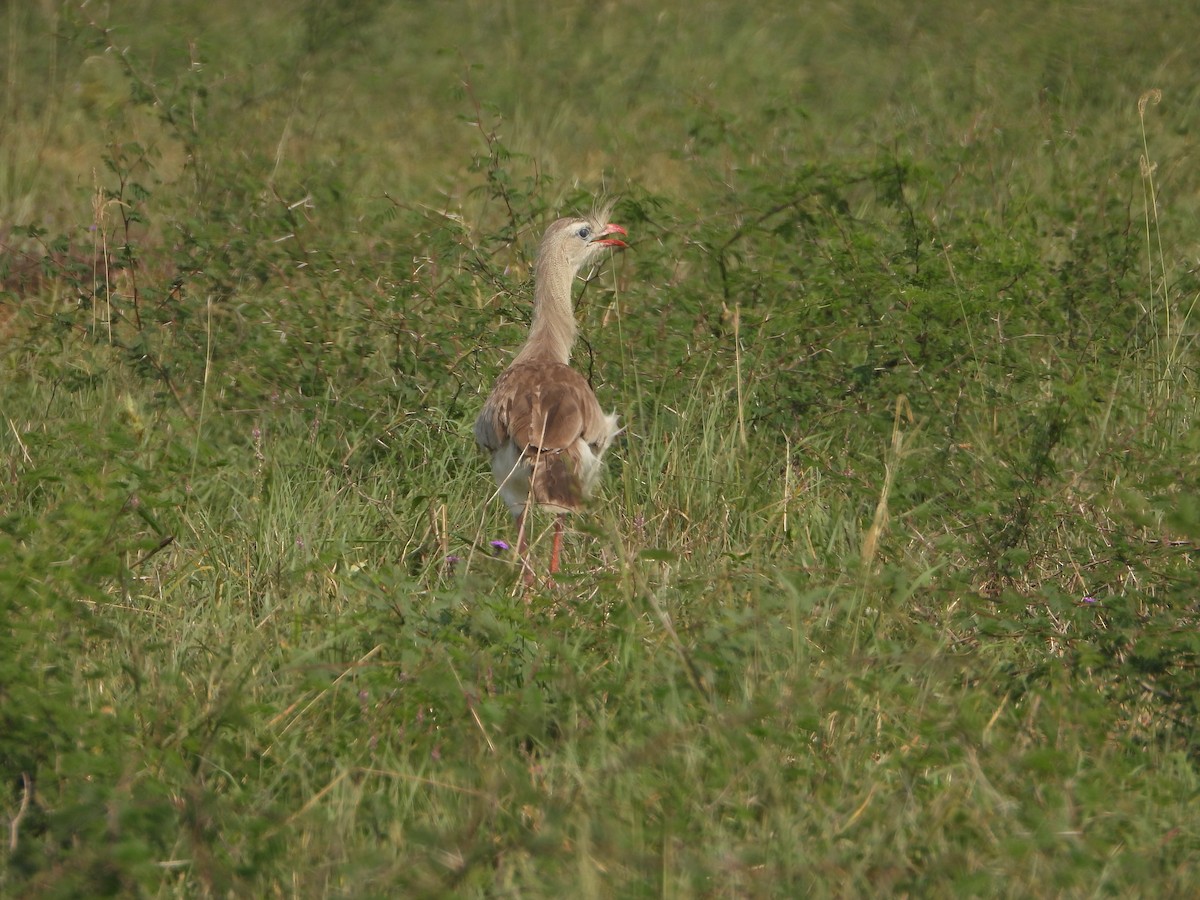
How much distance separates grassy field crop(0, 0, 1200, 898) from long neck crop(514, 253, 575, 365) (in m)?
0.18

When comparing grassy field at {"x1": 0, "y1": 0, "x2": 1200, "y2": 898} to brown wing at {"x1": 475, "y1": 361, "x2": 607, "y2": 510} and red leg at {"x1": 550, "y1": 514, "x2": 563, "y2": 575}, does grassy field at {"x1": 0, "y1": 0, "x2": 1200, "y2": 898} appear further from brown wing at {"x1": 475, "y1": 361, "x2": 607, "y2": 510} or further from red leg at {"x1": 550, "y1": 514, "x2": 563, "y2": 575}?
brown wing at {"x1": 475, "y1": 361, "x2": 607, "y2": 510}

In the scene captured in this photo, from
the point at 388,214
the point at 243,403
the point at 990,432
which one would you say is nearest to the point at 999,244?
the point at 990,432

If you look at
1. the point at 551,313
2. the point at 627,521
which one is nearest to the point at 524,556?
the point at 627,521

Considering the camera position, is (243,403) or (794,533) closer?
(794,533)

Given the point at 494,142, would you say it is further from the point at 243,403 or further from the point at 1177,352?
the point at 1177,352

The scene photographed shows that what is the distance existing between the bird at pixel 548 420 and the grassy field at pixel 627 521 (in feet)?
0.41

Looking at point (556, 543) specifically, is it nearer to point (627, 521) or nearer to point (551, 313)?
point (627, 521)

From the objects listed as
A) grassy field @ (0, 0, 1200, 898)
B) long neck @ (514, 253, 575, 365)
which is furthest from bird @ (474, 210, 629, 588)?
grassy field @ (0, 0, 1200, 898)

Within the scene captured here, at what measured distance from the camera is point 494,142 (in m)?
5.65

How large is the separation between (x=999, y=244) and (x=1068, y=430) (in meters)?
0.83

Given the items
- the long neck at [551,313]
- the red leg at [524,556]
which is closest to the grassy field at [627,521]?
the red leg at [524,556]

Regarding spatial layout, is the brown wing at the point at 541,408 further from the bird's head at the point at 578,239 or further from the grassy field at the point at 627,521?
the bird's head at the point at 578,239

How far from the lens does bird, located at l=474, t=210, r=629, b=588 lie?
459cm

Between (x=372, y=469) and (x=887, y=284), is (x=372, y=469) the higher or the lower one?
the lower one
